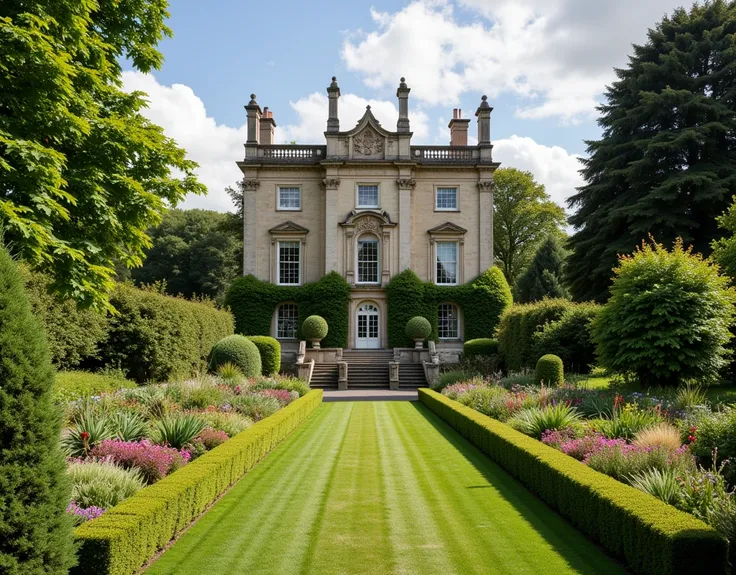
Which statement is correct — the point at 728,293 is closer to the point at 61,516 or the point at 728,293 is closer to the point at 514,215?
the point at 61,516

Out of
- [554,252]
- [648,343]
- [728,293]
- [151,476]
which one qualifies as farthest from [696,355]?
[554,252]

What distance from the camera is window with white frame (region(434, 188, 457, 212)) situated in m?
34.0

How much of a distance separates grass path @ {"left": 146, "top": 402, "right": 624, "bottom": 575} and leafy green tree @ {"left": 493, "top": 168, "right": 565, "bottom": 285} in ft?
131

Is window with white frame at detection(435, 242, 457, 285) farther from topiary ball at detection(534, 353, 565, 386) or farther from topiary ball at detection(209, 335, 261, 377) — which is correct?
topiary ball at detection(534, 353, 565, 386)

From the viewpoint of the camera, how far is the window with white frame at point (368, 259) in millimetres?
33219

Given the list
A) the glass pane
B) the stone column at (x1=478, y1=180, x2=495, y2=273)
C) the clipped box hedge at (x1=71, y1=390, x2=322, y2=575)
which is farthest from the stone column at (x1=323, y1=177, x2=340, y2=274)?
the clipped box hedge at (x1=71, y1=390, x2=322, y2=575)

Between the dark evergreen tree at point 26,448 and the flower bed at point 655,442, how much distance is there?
5049 millimetres

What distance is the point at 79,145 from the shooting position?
35.6ft

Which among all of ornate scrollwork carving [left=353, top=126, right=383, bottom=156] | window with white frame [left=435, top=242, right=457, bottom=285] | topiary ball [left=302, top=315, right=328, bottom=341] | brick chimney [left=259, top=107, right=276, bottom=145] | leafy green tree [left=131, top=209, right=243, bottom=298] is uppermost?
brick chimney [left=259, top=107, right=276, bottom=145]

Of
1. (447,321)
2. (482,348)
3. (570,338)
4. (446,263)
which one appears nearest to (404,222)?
(446,263)

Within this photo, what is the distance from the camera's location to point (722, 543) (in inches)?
180

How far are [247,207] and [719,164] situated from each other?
22606 mm

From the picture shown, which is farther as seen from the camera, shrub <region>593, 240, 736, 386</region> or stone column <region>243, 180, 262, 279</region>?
stone column <region>243, 180, 262, 279</region>

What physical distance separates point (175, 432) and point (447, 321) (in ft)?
83.7
